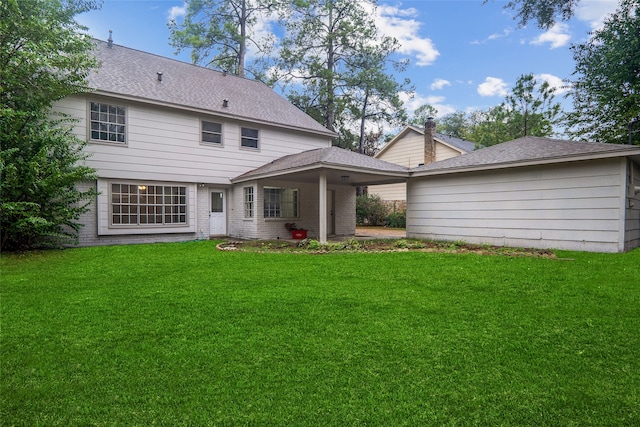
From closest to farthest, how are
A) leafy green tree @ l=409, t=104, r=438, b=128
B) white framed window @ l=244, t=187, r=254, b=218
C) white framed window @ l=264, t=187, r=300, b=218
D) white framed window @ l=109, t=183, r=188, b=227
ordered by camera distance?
white framed window @ l=109, t=183, r=188, b=227
white framed window @ l=244, t=187, r=254, b=218
white framed window @ l=264, t=187, r=300, b=218
leafy green tree @ l=409, t=104, r=438, b=128

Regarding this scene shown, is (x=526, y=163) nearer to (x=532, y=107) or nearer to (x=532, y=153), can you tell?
(x=532, y=153)

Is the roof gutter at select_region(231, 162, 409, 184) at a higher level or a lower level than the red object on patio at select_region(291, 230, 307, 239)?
higher

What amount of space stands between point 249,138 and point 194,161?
2276 mm

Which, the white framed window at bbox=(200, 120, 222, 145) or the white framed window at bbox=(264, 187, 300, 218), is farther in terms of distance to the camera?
the white framed window at bbox=(264, 187, 300, 218)

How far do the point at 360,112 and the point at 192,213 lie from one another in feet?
48.8

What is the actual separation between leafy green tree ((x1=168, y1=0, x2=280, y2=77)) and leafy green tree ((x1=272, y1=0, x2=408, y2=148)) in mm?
2042

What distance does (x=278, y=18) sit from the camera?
21375 mm

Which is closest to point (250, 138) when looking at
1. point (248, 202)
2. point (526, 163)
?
point (248, 202)

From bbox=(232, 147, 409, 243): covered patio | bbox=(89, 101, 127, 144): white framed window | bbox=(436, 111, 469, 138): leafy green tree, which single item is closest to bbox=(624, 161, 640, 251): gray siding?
bbox=(232, 147, 409, 243): covered patio

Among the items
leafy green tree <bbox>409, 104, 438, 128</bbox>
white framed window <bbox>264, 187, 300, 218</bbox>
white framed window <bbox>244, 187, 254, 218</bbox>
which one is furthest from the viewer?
leafy green tree <bbox>409, 104, 438, 128</bbox>

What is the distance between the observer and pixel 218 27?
2055 cm

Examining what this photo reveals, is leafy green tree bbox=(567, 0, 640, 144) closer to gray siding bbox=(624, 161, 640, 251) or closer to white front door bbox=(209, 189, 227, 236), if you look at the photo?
gray siding bbox=(624, 161, 640, 251)

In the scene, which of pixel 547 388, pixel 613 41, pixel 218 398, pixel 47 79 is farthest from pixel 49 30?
pixel 613 41

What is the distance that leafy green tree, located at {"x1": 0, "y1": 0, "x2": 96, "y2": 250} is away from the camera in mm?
7602
